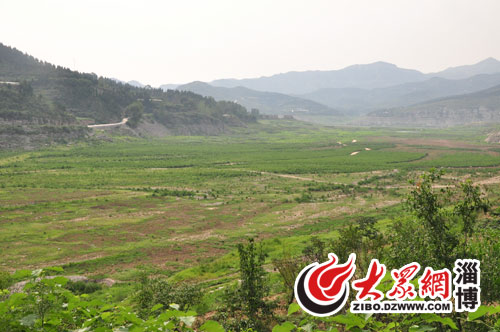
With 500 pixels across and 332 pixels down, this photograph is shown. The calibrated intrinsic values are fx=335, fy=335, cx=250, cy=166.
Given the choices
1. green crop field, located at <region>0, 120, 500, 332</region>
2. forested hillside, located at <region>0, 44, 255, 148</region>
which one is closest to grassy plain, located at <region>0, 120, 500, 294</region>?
green crop field, located at <region>0, 120, 500, 332</region>

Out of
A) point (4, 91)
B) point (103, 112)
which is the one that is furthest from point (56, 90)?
point (4, 91)

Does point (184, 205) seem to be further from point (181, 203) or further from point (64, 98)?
point (64, 98)

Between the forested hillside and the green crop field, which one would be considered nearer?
the green crop field

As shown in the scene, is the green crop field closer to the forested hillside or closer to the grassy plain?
the grassy plain

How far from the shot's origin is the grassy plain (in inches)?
1183

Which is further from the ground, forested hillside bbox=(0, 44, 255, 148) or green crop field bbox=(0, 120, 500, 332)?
forested hillside bbox=(0, 44, 255, 148)

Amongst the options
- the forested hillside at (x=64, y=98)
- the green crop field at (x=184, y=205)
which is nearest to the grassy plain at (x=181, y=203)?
the green crop field at (x=184, y=205)

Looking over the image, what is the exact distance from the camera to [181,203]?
5194 cm

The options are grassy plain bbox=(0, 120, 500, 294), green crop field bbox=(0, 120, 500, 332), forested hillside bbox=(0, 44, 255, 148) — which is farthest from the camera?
forested hillside bbox=(0, 44, 255, 148)

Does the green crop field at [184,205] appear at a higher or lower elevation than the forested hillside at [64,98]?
lower

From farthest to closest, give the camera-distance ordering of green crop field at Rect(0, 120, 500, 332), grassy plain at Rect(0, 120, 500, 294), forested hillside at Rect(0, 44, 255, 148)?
forested hillside at Rect(0, 44, 255, 148), grassy plain at Rect(0, 120, 500, 294), green crop field at Rect(0, 120, 500, 332)

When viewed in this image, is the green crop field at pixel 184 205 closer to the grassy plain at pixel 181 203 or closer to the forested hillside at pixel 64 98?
the grassy plain at pixel 181 203

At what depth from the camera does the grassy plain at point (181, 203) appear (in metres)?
30.0

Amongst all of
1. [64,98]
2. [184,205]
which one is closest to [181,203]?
[184,205]
